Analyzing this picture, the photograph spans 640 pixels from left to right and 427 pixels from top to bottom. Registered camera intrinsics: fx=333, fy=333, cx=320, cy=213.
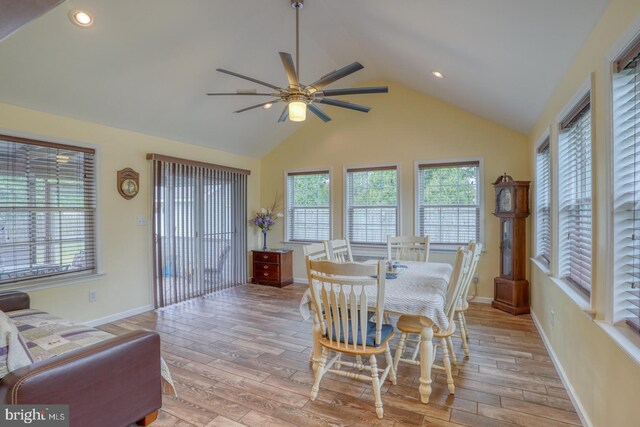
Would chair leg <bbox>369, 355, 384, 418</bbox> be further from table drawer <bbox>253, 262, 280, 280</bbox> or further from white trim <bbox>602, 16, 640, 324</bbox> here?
table drawer <bbox>253, 262, 280, 280</bbox>

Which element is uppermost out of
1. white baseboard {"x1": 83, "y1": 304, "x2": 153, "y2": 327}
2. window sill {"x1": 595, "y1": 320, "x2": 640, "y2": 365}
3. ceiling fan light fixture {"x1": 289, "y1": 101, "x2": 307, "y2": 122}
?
ceiling fan light fixture {"x1": 289, "y1": 101, "x2": 307, "y2": 122}

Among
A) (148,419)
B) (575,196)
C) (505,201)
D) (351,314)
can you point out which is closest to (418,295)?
(351,314)

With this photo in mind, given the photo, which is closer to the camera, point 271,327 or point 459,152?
point 271,327

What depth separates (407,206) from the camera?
5285mm

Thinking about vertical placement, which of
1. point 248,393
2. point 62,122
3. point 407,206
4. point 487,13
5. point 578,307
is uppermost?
point 487,13

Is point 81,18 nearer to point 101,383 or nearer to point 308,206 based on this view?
point 101,383

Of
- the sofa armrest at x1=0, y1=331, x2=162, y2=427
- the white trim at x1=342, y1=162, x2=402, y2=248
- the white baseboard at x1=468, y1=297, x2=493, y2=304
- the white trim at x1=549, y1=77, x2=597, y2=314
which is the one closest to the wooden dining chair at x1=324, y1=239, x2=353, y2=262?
the sofa armrest at x1=0, y1=331, x2=162, y2=427

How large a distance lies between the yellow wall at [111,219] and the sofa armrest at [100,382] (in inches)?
94.6

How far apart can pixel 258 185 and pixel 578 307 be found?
5406 millimetres

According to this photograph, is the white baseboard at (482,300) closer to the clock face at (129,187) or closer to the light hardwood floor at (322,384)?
the light hardwood floor at (322,384)

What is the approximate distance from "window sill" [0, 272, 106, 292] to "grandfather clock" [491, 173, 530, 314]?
16.7 feet

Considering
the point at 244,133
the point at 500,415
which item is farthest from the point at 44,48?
the point at 500,415

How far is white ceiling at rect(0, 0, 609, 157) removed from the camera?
244 cm

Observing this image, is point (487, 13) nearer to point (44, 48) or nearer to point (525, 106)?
point (525, 106)
